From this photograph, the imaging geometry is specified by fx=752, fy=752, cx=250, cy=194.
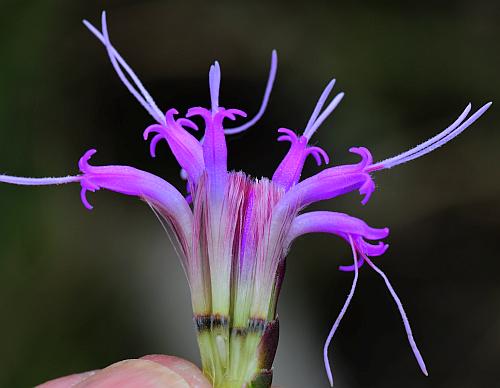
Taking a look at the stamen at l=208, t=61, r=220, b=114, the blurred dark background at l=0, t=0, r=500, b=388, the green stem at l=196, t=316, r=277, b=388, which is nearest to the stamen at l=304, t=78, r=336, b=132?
the stamen at l=208, t=61, r=220, b=114

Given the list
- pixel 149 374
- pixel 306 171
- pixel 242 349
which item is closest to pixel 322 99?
pixel 242 349

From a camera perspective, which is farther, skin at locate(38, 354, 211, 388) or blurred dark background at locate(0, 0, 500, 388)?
blurred dark background at locate(0, 0, 500, 388)

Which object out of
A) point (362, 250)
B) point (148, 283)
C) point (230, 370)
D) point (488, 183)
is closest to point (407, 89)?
point (488, 183)

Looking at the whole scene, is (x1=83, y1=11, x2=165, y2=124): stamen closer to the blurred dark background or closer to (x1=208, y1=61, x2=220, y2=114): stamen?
(x1=208, y1=61, x2=220, y2=114): stamen

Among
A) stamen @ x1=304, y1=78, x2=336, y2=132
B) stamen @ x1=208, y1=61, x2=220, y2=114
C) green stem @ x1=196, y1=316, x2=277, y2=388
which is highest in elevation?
stamen @ x1=208, y1=61, x2=220, y2=114

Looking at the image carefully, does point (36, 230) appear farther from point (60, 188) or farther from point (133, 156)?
point (133, 156)

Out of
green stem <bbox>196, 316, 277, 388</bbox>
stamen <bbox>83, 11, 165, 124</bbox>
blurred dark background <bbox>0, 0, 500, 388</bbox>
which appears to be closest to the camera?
green stem <bbox>196, 316, 277, 388</bbox>
